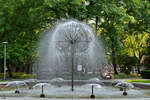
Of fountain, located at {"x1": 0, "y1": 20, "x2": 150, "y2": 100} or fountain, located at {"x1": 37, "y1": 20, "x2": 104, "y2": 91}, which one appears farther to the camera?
fountain, located at {"x1": 37, "y1": 20, "x2": 104, "y2": 91}

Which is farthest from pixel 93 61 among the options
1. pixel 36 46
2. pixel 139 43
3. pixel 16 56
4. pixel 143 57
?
pixel 143 57

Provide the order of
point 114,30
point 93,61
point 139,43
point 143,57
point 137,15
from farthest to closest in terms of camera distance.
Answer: point 143,57 < point 139,43 < point 137,15 < point 114,30 < point 93,61

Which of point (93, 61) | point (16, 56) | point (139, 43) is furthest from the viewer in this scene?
point (139, 43)

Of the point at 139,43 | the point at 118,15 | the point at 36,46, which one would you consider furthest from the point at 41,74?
the point at 139,43

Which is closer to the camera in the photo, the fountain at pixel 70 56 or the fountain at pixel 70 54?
the fountain at pixel 70 56

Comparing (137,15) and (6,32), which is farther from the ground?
(137,15)

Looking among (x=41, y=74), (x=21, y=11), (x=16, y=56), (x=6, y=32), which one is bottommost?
(x=41, y=74)

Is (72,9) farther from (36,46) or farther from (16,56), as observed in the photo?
(16,56)

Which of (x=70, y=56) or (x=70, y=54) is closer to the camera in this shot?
(x=70, y=54)

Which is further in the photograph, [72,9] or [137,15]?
[137,15]

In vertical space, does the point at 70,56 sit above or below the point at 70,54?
below

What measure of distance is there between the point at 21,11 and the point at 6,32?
342 cm

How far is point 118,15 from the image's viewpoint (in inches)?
1003

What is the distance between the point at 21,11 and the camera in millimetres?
27516
